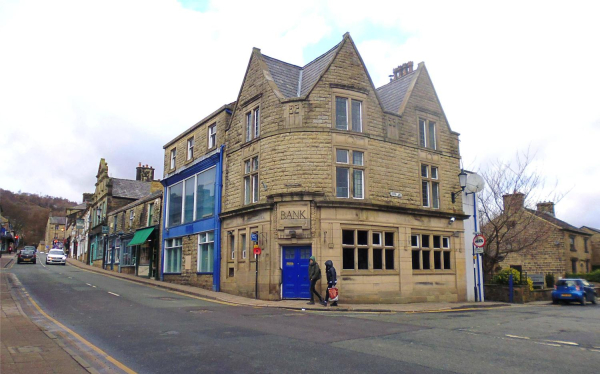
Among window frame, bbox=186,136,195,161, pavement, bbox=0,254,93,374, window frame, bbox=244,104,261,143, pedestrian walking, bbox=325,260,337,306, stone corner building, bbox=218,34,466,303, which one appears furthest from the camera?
window frame, bbox=186,136,195,161

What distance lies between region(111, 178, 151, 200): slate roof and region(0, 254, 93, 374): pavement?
4035cm

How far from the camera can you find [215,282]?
74.4 ft

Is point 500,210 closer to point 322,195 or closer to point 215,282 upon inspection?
point 322,195

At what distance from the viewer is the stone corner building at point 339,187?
738 inches

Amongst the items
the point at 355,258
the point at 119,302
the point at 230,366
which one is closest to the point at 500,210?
the point at 355,258

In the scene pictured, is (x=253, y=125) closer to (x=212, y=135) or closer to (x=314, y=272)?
(x=212, y=135)

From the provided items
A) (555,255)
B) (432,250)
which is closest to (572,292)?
(432,250)

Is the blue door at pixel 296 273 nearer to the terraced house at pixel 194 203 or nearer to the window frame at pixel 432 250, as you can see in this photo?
the terraced house at pixel 194 203

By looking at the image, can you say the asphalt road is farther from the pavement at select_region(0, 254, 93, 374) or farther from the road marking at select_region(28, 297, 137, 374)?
the pavement at select_region(0, 254, 93, 374)

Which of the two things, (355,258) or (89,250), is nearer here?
(355,258)

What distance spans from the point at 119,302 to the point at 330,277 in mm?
7740

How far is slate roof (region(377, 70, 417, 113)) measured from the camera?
23.3 meters

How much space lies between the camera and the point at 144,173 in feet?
178

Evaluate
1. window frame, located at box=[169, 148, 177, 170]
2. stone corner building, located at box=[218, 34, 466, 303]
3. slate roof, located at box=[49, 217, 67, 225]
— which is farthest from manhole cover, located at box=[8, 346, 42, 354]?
slate roof, located at box=[49, 217, 67, 225]
